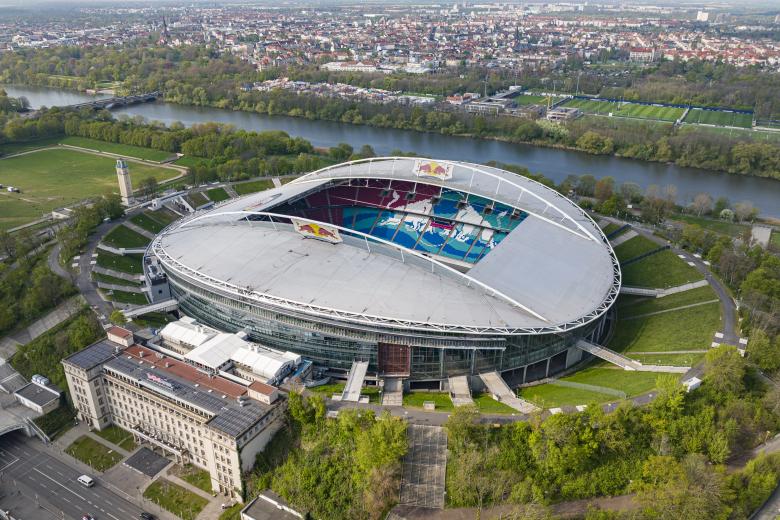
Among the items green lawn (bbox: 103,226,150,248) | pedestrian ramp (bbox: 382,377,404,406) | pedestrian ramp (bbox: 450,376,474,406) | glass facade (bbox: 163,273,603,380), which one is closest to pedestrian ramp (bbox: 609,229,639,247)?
glass facade (bbox: 163,273,603,380)

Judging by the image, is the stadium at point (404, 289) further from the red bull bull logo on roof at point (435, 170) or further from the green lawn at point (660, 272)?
the green lawn at point (660, 272)

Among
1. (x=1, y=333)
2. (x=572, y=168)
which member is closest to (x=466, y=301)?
(x=1, y=333)

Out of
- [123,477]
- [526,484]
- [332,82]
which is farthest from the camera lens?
[332,82]

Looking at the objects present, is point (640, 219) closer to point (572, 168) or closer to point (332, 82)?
point (572, 168)

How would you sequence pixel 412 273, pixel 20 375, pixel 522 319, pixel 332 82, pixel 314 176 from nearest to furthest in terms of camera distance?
pixel 522 319 < pixel 412 273 < pixel 20 375 < pixel 314 176 < pixel 332 82

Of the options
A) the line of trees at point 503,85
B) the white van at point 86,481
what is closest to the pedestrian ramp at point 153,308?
the white van at point 86,481

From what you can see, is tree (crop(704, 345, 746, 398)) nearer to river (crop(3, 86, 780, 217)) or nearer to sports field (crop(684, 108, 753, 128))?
river (crop(3, 86, 780, 217))
